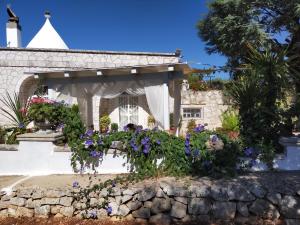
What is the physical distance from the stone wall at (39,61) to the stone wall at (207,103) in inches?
83.5

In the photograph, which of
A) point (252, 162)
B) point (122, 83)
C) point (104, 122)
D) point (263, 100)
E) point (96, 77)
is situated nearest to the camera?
point (252, 162)

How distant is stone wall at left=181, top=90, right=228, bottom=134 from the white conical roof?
8.00 meters

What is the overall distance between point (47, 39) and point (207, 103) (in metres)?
9.88

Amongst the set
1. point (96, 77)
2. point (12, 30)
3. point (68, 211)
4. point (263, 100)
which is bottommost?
point (68, 211)

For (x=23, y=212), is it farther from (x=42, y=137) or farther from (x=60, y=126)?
(x=60, y=126)

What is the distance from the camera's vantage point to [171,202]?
386 centimetres

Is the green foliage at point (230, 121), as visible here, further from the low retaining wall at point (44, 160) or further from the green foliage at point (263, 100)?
the low retaining wall at point (44, 160)

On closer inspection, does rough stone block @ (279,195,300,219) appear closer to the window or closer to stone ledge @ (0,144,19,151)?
stone ledge @ (0,144,19,151)

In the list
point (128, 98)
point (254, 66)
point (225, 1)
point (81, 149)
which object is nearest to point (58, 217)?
point (81, 149)

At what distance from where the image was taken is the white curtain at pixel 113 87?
23.0 feet

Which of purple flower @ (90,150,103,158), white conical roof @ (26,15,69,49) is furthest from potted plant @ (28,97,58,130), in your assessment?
white conical roof @ (26,15,69,49)

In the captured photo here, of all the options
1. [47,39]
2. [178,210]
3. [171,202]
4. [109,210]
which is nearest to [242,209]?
[178,210]

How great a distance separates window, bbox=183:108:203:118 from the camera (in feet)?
41.7

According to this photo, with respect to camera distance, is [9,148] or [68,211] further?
[9,148]
